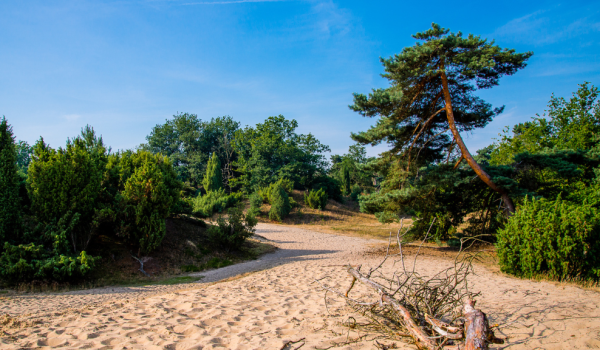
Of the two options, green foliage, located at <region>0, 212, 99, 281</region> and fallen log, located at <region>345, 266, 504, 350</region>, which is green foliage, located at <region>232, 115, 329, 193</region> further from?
fallen log, located at <region>345, 266, 504, 350</region>

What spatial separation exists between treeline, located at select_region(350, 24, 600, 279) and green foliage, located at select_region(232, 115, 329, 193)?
833 inches

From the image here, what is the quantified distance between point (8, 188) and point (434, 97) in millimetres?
13085

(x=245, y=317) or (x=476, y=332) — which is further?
(x=245, y=317)

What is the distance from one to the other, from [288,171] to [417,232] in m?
23.2

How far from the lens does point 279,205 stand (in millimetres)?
25188

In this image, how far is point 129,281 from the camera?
7.77m

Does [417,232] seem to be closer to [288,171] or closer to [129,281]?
[129,281]

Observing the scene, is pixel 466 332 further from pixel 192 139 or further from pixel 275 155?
pixel 192 139

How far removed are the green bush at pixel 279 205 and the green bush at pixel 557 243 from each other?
19.1m

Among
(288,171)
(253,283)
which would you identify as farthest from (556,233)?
(288,171)

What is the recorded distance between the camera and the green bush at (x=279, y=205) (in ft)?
82.4

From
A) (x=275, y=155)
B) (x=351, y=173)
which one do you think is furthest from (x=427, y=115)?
(x=351, y=173)

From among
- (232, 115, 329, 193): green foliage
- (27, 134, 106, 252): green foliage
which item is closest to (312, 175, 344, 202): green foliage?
(232, 115, 329, 193): green foliage

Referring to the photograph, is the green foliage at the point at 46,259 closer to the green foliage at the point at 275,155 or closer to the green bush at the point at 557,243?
the green bush at the point at 557,243
